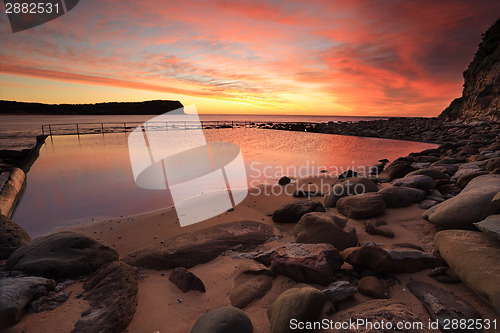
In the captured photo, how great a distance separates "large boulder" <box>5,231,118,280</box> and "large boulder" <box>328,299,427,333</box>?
358cm

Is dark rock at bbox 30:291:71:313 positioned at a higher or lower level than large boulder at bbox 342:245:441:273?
lower

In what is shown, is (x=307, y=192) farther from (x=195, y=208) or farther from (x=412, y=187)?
(x=195, y=208)

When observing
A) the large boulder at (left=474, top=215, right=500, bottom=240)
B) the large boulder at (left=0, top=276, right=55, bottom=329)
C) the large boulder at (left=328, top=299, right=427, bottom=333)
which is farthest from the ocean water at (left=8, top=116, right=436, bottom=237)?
the large boulder at (left=474, top=215, right=500, bottom=240)

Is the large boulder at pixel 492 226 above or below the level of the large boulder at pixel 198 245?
above

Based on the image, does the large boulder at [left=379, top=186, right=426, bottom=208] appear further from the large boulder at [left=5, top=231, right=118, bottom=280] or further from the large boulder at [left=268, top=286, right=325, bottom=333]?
the large boulder at [left=5, top=231, right=118, bottom=280]

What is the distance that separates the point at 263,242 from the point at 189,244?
145cm

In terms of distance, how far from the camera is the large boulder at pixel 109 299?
266cm

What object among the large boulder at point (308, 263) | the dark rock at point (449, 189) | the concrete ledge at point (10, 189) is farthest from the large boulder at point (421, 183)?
the concrete ledge at point (10, 189)

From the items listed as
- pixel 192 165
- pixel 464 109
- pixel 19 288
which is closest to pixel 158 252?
pixel 19 288

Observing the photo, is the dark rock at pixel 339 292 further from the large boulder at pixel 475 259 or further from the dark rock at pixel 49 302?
the dark rock at pixel 49 302

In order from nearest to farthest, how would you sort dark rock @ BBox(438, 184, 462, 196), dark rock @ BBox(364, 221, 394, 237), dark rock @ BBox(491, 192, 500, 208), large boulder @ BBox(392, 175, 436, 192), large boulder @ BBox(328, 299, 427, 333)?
1. large boulder @ BBox(328, 299, 427, 333)
2. dark rock @ BBox(491, 192, 500, 208)
3. dark rock @ BBox(364, 221, 394, 237)
4. dark rock @ BBox(438, 184, 462, 196)
5. large boulder @ BBox(392, 175, 436, 192)

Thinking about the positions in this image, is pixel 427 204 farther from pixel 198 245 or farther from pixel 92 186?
pixel 92 186

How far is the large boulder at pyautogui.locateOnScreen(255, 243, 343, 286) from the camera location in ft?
10.1

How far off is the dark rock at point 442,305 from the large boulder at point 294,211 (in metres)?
3.02
